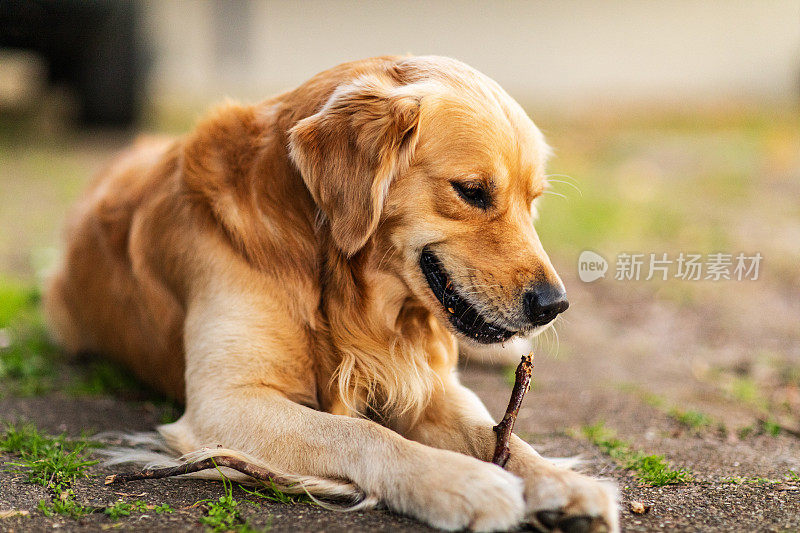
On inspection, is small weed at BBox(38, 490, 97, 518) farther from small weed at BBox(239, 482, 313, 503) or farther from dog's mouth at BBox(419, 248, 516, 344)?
dog's mouth at BBox(419, 248, 516, 344)

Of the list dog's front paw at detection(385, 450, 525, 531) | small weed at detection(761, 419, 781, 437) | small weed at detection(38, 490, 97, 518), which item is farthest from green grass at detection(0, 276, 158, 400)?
small weed at detection(761, 419, 781, 437)

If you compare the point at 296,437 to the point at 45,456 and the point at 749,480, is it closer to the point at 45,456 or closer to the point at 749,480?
the point at 45,456

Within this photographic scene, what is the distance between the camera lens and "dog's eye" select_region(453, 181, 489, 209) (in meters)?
2.81

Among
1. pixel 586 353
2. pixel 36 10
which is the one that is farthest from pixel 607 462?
pixel 36 10

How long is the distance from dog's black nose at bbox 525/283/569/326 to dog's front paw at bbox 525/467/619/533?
0.57 meters

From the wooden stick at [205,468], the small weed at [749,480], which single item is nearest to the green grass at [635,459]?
the small weed at [749,480]

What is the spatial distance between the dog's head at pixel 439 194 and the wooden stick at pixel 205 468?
80 centimetres

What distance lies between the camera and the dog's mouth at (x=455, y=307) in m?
2.85

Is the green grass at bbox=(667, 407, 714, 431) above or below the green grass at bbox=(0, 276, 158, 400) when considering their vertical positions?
above

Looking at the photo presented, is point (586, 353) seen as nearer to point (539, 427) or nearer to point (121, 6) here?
point (539, 427)

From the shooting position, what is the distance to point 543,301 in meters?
2.72

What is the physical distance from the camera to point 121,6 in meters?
9.04

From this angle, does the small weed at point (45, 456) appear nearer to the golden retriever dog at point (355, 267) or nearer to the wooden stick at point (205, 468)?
the wooden stick at point (205, 468)

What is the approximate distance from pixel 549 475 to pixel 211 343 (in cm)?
131
